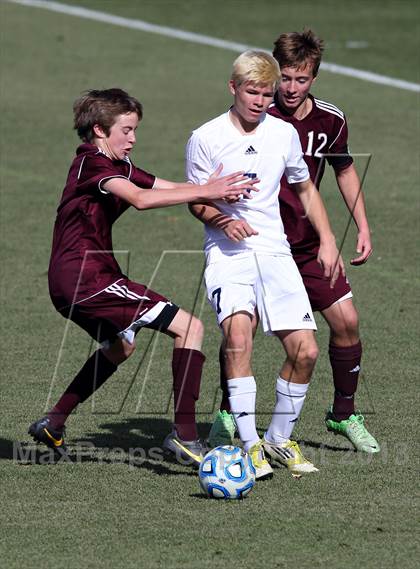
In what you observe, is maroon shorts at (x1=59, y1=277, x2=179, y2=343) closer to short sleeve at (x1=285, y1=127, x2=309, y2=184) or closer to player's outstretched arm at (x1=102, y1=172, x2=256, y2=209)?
player's outstretched arm at (x1=102, y1=172, x2=256, y2=209)

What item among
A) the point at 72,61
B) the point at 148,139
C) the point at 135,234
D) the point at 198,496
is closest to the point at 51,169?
the point at 148,139

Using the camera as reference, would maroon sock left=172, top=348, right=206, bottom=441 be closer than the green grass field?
No

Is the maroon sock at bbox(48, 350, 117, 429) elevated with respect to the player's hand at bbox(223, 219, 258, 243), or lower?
lower

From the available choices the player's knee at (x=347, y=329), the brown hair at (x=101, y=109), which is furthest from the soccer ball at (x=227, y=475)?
the brown hair at (x=101, y=109)

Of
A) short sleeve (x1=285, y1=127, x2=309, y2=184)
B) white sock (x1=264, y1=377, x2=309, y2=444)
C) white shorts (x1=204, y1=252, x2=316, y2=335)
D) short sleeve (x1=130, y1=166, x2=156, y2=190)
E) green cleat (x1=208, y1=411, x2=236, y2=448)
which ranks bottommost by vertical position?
green cleat (x1=208, y1=411, x2=236, y2=448)

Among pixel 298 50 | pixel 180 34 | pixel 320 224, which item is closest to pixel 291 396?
pixel 320 224

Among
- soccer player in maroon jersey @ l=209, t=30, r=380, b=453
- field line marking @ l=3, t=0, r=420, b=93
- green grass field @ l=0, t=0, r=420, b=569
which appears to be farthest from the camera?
field line marking @ l=3, t=0, r=420, b=93

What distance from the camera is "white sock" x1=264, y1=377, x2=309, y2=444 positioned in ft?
23.7

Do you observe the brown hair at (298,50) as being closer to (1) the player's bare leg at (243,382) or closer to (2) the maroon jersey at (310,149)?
(2) the maroon jersey at (310,149)

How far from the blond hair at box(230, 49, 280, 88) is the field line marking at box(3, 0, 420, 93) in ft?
45.7

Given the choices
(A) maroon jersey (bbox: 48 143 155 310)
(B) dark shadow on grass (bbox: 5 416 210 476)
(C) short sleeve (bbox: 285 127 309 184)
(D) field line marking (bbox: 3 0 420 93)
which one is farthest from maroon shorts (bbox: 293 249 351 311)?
(D) field line marking (bbox: 3 0 420 93)

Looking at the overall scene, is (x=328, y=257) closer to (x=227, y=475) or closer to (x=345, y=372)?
(x=345, y=372)

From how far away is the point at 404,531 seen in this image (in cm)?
612

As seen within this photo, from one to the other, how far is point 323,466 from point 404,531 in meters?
1.15
